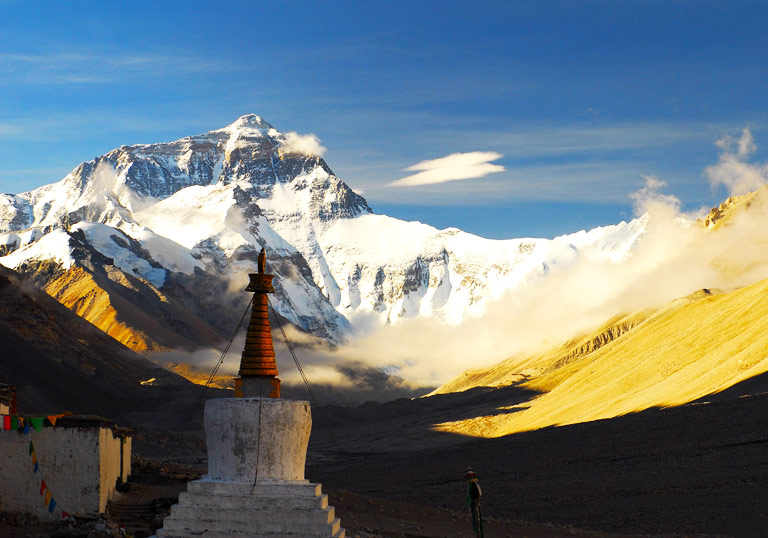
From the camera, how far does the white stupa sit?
15547 mm

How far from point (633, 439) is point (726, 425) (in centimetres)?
491

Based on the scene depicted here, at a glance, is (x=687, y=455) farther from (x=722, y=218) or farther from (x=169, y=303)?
(x=169, y=303)

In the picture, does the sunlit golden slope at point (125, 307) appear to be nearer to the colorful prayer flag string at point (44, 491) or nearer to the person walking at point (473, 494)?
the colorful prayer flag string at point (44, 491)

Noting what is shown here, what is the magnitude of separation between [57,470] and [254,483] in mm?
9044

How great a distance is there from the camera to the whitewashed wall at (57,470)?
21.7 m

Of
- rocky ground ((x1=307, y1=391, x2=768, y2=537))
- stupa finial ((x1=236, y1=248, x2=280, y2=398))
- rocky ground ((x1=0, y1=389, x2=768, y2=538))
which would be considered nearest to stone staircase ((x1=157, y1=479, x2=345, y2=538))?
stupa finial ((x1=236, y1=248, x2=280, y2=398))

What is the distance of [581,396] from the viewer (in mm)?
79438

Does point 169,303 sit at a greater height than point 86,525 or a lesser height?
greater

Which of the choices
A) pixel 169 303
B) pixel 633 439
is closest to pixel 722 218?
pixel 169 303

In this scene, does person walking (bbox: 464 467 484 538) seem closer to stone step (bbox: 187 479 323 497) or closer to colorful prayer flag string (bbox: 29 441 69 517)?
stone step (bbox: 187 479 323 497)

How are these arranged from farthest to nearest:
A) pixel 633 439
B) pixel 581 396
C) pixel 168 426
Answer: pixel 168 426
pixel 581 396
pixel 633 439

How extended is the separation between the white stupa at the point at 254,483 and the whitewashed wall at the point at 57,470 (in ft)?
25.4

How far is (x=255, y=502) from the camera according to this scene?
15.6 meters

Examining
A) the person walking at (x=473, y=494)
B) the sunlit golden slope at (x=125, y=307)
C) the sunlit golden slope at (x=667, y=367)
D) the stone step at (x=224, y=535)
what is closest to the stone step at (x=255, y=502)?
the stone step at (x=224, y=535)
